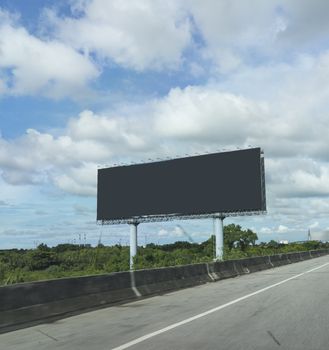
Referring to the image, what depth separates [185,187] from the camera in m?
76.8

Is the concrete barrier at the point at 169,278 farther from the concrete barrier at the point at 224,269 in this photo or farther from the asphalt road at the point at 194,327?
the concrete barrier at the point at 224,269

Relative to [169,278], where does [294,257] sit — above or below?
above

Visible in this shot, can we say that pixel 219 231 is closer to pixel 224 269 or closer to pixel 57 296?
pixel 224 269

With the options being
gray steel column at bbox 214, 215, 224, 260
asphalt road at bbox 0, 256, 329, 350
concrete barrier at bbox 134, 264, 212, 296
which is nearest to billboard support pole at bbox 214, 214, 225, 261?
gray steel column at bbox 214, 215, 224, 260

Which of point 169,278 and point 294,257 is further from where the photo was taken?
point 294,257

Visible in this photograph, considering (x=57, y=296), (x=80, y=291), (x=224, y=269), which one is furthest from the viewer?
(x=224, y=269)

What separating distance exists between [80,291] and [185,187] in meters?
62.6

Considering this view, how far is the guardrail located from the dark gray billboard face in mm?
47733

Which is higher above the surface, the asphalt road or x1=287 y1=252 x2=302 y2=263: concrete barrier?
x1=287 y1=252 x2=302 y2=263: concrete barrier

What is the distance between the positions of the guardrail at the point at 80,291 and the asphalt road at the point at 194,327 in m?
0.52

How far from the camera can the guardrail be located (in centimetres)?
1193

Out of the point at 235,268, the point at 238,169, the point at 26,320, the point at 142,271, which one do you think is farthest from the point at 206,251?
the point at 26,320

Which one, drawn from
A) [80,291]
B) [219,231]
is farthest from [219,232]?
[80,291]

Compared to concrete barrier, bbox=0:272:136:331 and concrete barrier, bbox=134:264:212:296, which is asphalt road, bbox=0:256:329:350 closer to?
concrete barrier, bbox=0:272:136:331
